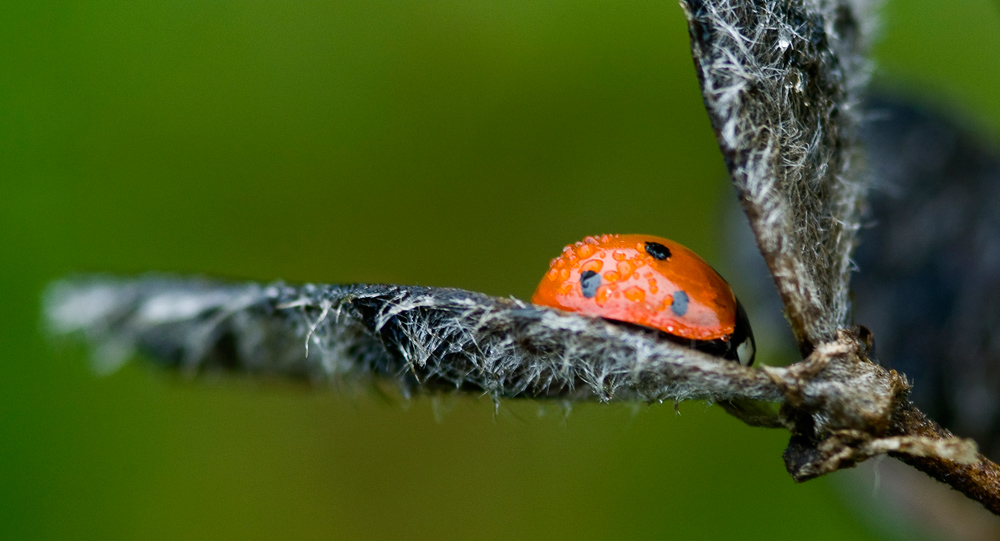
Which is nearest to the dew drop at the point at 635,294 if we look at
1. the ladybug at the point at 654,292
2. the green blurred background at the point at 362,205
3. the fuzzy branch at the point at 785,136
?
the ladybug at the point at 654,292

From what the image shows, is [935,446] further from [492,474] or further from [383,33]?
Result: [383,33]

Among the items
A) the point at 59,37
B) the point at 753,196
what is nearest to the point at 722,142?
the point at 753,196

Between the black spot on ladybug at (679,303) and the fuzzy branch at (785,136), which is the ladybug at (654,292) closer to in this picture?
the black spot on ladybug at (679,303)

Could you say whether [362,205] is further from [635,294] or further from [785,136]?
[785,136]

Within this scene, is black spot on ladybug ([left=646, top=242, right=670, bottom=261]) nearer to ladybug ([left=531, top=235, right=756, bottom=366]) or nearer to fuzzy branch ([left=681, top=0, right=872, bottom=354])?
ladybug ([left=531, top=235, right=756, bottom=366])

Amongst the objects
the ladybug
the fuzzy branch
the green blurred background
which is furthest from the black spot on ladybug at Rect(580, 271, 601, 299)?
the green blurred background

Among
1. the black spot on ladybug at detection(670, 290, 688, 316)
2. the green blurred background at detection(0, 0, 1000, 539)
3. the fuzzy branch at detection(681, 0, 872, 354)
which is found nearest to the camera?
the fuzzy branch at detection(681, 0, 872, 354)
